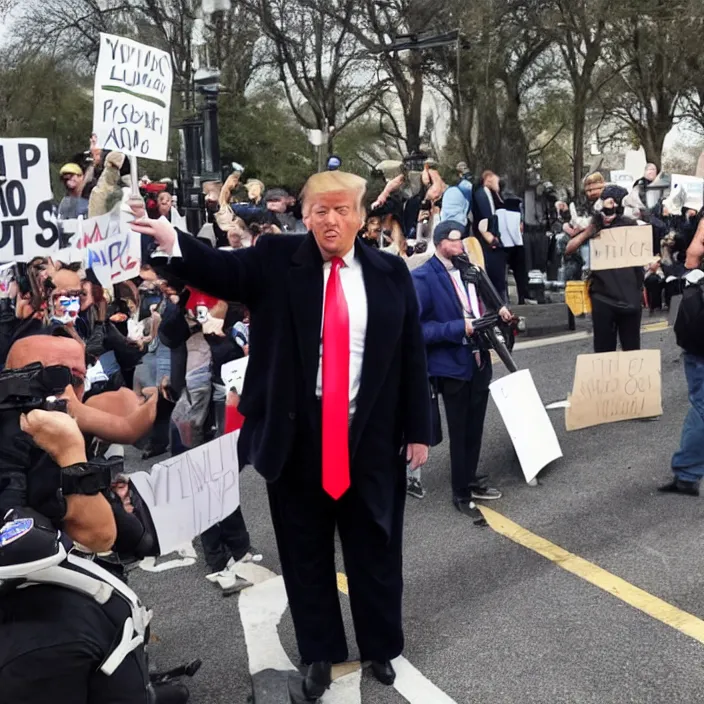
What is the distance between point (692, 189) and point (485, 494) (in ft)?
15.6

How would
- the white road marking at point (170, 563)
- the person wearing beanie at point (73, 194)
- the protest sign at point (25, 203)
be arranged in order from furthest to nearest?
the person wearing beanie at point (73, 194) → the white road marking at point (170, 563) → the protest sign at point (25, 203)

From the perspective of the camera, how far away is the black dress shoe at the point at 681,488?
4992mm

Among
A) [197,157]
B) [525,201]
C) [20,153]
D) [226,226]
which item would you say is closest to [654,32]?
[525,201]

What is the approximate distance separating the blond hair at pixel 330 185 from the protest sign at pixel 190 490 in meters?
1.30

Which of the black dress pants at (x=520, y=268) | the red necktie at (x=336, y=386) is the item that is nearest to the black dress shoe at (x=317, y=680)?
the red necktie at (x=336, y=386)

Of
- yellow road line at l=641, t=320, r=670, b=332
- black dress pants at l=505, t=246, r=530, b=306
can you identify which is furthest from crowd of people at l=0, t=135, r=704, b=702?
black dress pants at l=505, t=246, r=530, b=306

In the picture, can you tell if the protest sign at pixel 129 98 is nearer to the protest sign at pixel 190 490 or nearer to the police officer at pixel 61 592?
the protest sign at pixel 190 490

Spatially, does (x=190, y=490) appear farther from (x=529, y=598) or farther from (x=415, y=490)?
(x=415, y=490)

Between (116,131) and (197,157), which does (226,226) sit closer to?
(116,131)

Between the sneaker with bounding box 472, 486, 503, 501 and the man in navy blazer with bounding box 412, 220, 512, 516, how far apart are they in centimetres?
19

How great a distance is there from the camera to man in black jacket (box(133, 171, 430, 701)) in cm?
296

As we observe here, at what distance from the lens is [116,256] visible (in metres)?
4.04

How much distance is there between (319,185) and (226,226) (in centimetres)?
505

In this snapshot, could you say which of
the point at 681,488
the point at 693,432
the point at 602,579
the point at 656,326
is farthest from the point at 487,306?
the point at 656,326
